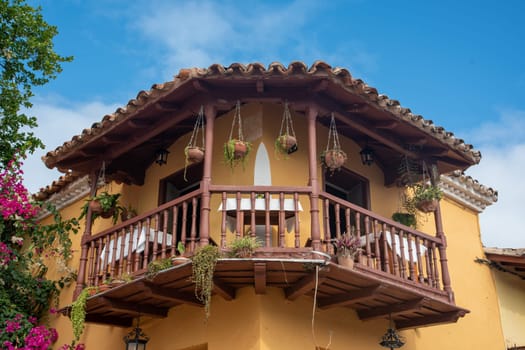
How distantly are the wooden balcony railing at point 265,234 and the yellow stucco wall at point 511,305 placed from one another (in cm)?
364

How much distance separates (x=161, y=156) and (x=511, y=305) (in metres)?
7.45

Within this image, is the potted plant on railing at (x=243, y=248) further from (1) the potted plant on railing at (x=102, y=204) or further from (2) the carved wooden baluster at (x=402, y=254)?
(1) the potted plant on railing at (x=102, y=204)

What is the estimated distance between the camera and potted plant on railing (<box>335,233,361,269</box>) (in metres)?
7.95

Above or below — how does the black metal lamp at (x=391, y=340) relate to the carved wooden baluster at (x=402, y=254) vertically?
below

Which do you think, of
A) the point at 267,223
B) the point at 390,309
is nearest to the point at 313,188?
the point at 267,223

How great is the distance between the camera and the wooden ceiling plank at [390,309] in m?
8.98

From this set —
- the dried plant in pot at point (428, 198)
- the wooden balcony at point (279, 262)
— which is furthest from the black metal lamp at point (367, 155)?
the wooden balcony at point (279, 262)

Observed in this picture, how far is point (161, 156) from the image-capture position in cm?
1087

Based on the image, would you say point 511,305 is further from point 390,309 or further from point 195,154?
point 195,154

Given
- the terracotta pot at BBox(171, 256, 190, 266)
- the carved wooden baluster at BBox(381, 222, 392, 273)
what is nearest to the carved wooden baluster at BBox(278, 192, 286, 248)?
the terracotta pot at BBox(171, 256, 190, 266)

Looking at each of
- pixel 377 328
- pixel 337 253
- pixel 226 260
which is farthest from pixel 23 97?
pixel 377 328

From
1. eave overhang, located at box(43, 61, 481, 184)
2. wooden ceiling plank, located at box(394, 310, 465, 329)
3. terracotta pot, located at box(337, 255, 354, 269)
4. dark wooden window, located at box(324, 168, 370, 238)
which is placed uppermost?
eave overhang, located at box(43, 61, 481, 184)

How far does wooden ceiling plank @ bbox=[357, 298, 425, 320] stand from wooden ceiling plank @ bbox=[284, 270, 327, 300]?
1506 mm

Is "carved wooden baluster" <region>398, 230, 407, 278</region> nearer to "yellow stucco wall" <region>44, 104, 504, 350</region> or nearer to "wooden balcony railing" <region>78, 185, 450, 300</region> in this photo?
"wooden balcony railing" <region>78, 185, 450, 300</region>
